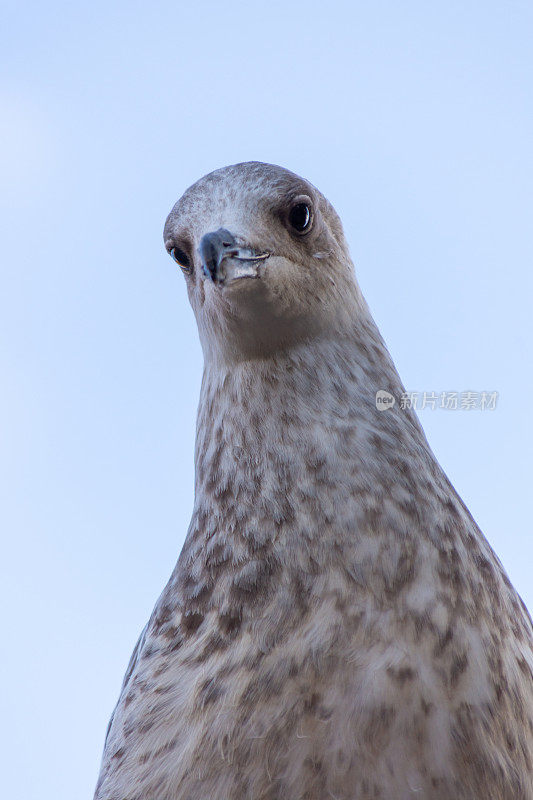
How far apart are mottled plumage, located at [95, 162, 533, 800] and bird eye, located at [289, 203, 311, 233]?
0.04 feet

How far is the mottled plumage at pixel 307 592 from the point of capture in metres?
1.04

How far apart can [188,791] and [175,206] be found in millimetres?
1009

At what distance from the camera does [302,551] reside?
1.18 meters

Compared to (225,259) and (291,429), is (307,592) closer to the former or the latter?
(291,429)

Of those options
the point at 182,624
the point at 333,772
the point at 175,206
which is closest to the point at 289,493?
the point at 182,624

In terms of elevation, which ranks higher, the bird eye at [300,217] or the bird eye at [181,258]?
the bird eye at [300,217]

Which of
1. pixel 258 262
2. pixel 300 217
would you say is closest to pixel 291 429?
pixel 258 262

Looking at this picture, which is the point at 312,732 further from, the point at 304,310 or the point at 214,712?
the point at 304,310

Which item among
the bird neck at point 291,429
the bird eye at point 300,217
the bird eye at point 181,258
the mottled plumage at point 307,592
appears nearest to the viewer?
the mottled plumage at point 307,592

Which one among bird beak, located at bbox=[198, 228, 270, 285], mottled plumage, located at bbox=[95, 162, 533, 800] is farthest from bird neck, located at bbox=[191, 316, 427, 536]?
bird beak, located at bbox=[198, 228, 270, 285]

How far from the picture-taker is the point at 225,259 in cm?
131

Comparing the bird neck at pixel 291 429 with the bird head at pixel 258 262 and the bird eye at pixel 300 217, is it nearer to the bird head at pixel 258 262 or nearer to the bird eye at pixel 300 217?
the bird head at pixel 258 262

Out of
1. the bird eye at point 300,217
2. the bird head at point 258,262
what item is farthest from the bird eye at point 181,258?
the bird eye at point 300,217

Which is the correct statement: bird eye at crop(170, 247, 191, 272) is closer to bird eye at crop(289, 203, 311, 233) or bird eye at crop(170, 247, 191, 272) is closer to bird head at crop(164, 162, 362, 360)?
bird head at crop(164, 162, 362, 360)
